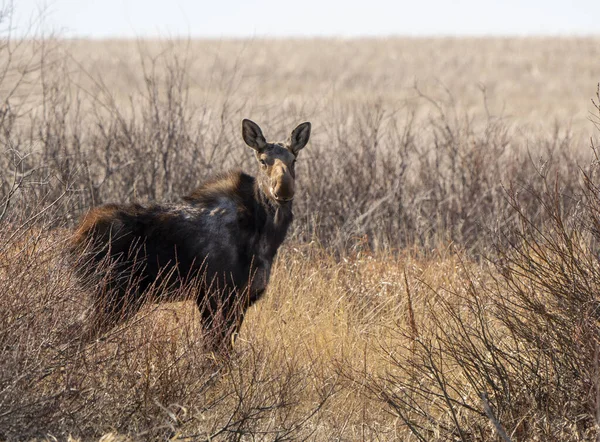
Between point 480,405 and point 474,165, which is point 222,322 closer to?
point 480,405

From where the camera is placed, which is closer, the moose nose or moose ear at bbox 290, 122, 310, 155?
the moose nose

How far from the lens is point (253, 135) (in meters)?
7.42

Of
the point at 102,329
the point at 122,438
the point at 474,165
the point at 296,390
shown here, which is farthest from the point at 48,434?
the point at 474,165

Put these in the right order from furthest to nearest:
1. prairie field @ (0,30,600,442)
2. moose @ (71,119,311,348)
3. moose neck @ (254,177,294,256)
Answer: moose neck @ (254,177,294,256) → moose @ (71,119,311,348) → prairie field @ (0,30,600,442)

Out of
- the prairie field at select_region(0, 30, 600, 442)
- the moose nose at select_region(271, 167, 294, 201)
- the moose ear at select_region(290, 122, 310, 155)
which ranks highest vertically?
the moose ear at select_region(290, 122, 310, 155)

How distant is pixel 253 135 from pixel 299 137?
0.41 m

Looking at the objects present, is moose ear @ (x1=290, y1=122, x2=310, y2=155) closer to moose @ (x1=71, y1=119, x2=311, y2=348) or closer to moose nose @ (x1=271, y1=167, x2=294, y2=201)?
moose @ (x1=71, y1=119, x2=311, y2=348)

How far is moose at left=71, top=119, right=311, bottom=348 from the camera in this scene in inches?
266

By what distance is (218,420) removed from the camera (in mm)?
5723

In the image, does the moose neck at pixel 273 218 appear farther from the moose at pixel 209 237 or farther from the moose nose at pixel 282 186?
the moose nose at pixel 282 186

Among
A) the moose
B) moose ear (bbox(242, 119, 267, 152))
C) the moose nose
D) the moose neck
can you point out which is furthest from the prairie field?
moose ear (bbox(242, 119, 267, 152))

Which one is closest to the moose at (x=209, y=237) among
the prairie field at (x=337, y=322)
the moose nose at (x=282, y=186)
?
the moose nose at (x=282, y=186)

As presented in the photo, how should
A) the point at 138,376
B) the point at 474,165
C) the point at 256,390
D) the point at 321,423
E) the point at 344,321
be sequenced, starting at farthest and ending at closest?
the point at 474,165
the point at 344,321
the point at 321,423
the point at 256,390
the point at 138,376

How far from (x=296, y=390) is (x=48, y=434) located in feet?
→ 6.67
